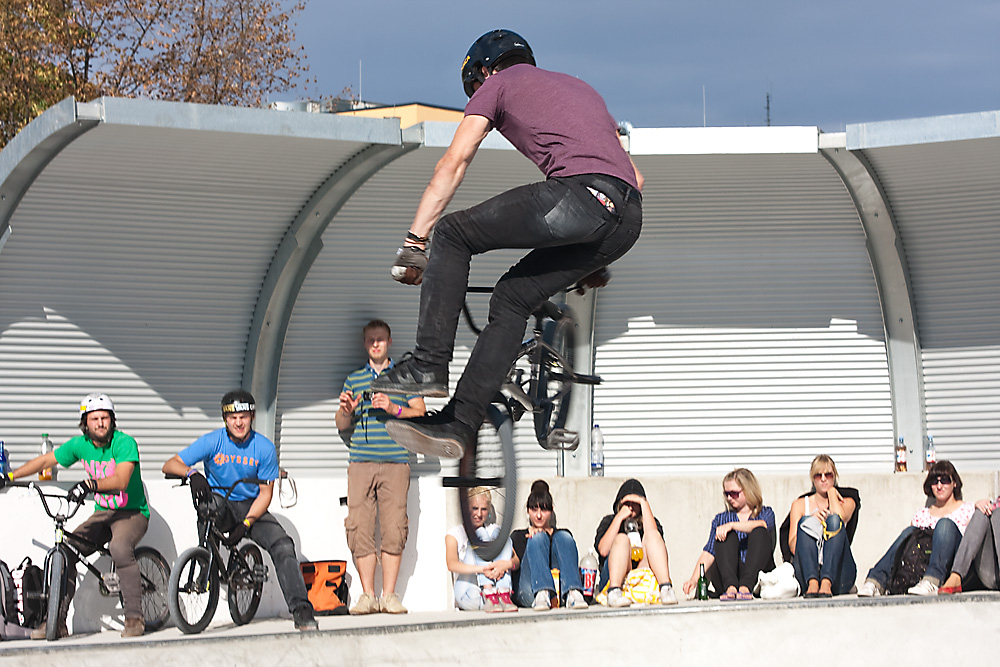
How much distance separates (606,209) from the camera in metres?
4.25

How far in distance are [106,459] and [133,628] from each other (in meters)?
1.17

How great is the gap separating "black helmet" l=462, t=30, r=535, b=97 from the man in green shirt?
4492 mm

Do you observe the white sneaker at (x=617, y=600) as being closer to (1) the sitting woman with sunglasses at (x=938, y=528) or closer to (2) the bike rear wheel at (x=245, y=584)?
(1) the sitting woman with sunglasses at (x=938, y=528)

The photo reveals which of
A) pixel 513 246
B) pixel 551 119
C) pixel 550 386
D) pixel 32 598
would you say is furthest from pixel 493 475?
pixel 32 598

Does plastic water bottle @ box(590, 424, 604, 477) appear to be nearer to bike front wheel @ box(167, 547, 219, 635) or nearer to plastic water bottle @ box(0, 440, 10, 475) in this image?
bike front wheel @ box(167, 547, 219, 635)

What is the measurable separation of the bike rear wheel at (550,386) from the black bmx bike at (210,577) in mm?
3323

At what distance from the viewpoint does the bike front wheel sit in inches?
308

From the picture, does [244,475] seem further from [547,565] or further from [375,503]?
[547,565]

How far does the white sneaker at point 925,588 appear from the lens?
8.48 m

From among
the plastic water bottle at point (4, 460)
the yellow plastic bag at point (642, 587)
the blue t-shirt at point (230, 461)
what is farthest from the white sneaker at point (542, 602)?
the plastic water bottle at point (4, 460)

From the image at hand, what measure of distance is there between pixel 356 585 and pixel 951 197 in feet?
21.4

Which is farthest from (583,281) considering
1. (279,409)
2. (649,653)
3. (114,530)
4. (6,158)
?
(279,409)

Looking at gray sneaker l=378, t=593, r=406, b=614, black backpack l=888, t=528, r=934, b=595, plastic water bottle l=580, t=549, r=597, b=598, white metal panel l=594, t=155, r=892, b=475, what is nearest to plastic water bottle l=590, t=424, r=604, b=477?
white metal panel l=594, t=155, r=892, b=475

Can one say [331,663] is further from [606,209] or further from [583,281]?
[606,209]
